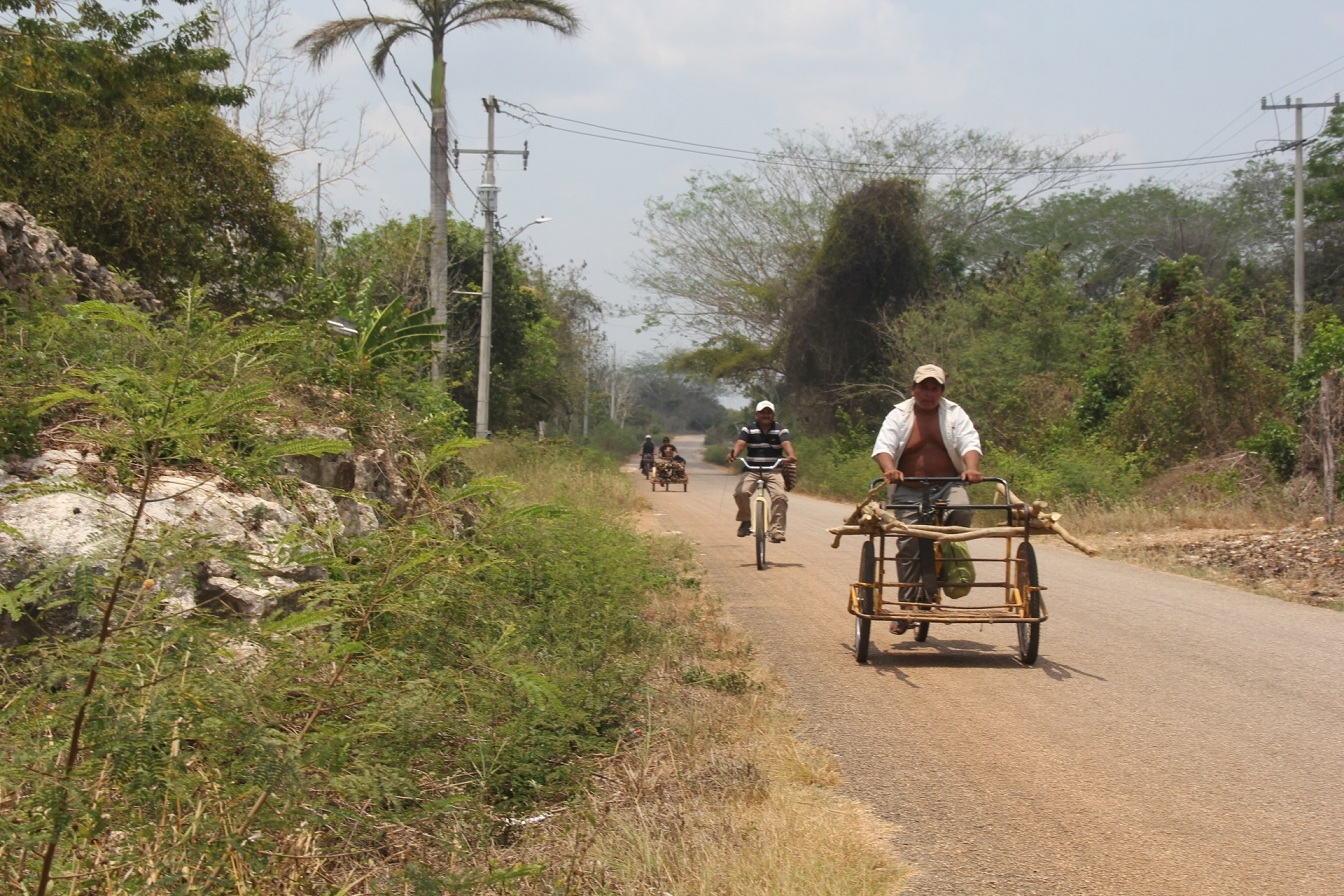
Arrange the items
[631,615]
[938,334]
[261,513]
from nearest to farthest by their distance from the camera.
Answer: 1. [261,513]
2. [631,615]
3. [938,334]

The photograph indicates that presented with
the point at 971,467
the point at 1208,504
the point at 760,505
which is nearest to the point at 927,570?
the point at 971,467

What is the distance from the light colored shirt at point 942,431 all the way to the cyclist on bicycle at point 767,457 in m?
4.75

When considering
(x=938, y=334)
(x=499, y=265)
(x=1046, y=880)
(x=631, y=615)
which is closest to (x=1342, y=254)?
(x=938, y=334)

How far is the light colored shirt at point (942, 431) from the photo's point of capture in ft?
27.9

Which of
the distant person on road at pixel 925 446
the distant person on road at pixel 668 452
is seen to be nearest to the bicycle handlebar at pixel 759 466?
the distant person on road at pixel 925 446

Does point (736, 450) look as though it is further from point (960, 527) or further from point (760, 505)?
point (960, 527)

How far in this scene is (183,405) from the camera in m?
3.50

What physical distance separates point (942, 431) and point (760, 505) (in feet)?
16.2

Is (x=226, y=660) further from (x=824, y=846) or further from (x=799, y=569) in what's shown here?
(x=799, y=569)

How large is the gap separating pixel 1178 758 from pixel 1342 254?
123 ft

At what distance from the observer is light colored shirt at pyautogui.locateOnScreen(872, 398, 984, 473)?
27.9ft

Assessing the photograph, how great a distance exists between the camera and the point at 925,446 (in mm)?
8617

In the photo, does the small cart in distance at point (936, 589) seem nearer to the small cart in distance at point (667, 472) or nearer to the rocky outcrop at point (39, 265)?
the rocky outcrop at point (39, 265)

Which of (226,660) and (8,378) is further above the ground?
(8,378)
